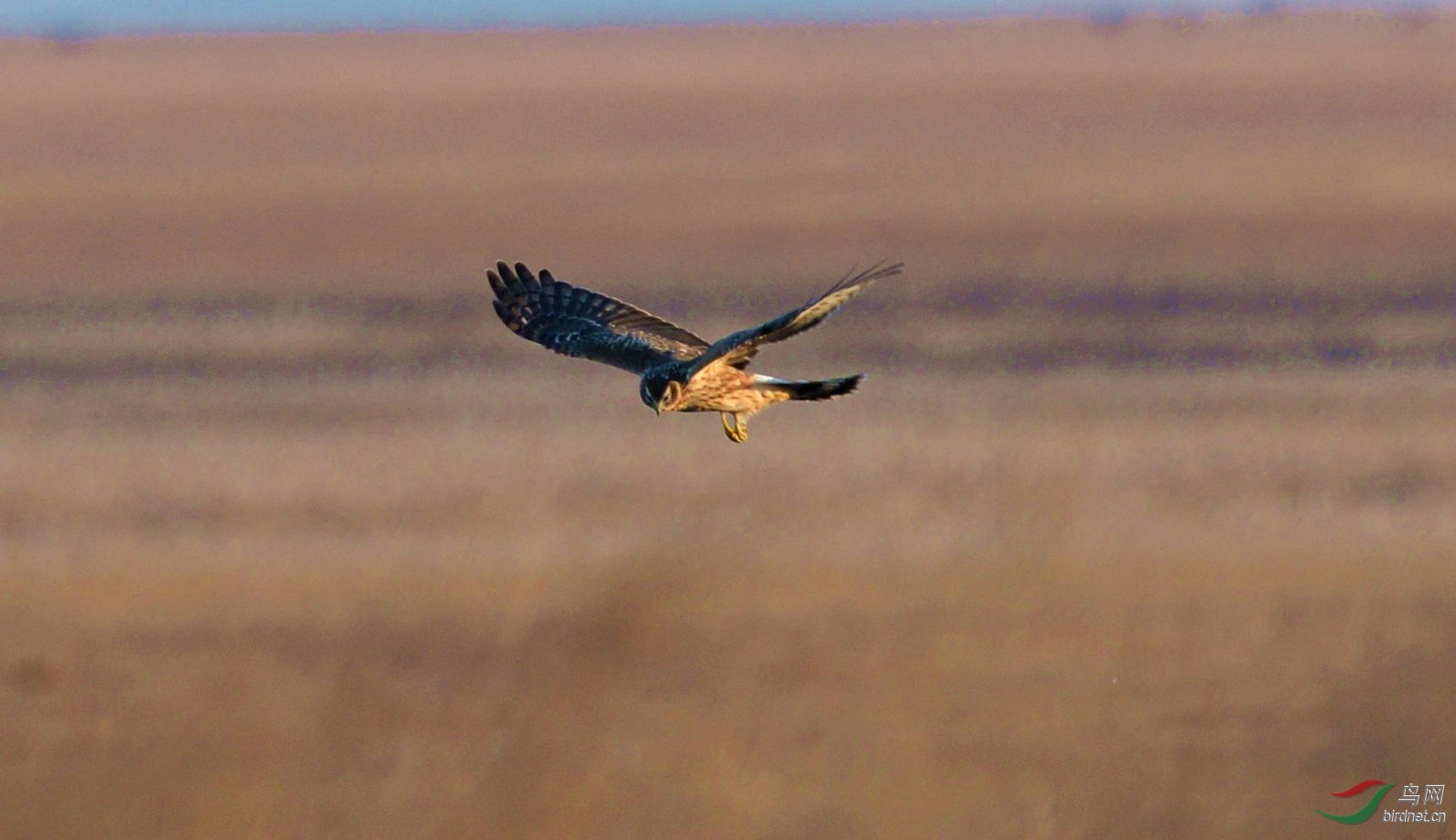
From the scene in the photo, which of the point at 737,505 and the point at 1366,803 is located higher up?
the point at 737,505

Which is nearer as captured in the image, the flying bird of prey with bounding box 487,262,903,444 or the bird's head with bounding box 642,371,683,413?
Result: the flying bird of prey with bounding box 487,262,903,444

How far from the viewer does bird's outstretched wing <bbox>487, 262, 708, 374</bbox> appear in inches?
523

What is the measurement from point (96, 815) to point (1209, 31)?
222 ft

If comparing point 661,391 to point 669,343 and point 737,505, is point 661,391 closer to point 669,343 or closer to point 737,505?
point 669,343

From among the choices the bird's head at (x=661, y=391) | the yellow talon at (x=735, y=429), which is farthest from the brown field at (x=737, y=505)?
the bird's head at (x=661, y=391)

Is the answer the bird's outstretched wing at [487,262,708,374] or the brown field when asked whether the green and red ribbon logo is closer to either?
the brown field

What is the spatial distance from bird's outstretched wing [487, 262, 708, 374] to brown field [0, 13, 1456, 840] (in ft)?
14.6

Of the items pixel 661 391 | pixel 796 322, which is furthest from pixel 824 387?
pixel 796 322

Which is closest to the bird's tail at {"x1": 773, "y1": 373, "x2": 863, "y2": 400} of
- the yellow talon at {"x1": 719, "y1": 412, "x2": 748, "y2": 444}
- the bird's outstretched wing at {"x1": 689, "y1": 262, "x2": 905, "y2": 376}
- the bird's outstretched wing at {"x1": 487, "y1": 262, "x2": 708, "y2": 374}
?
the bird's outstretched wing at {"x1": 689, "y1": 262, "x2": 905, "y2": 376}

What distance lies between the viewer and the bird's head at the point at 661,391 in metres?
11.3

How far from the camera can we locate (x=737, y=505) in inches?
902

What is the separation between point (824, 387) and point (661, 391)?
2.81ft

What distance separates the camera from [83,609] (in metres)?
20.2

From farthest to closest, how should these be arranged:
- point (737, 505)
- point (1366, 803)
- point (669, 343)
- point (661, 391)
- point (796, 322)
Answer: point (737, 505) → point (1366, 803) → point (669, 343) → point (661, 391) → point (796, 322)
